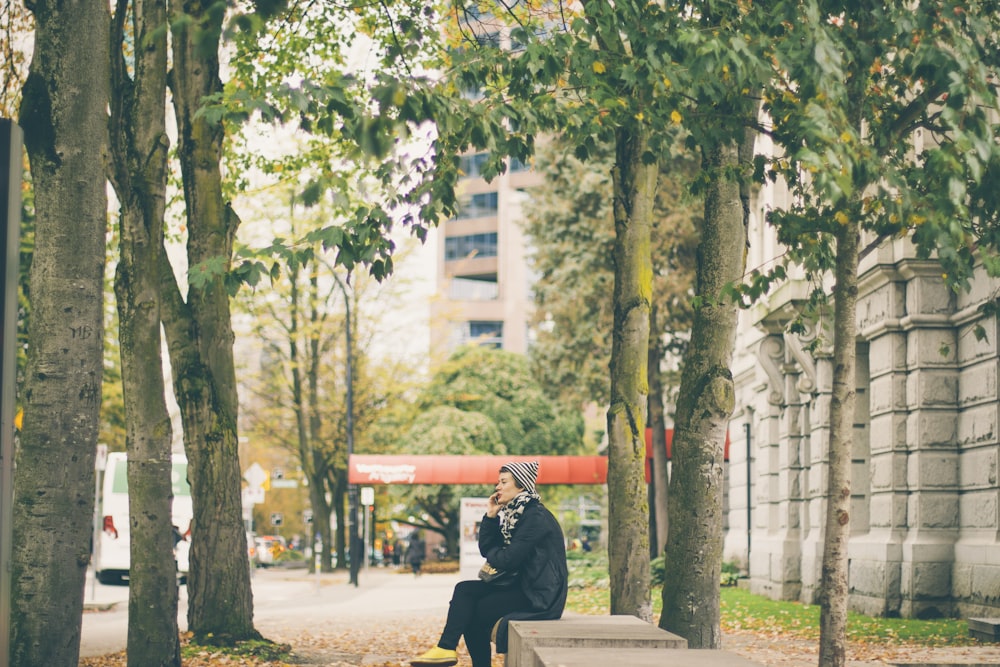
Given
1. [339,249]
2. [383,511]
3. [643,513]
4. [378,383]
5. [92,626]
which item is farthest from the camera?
[383,511]

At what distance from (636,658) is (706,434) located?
18.7 feet

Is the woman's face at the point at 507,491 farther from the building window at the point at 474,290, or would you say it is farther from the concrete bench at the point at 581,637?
the building window at the point at 474,290

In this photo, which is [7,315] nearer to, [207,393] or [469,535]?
[207,393]

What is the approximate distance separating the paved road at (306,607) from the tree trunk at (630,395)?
18.6ft

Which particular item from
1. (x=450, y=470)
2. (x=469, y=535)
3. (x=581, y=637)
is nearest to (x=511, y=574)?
(x=581, y=637)

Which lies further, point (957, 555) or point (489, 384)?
point (489, 384)

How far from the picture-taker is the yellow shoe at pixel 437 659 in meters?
8.88

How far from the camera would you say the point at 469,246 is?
91.2m

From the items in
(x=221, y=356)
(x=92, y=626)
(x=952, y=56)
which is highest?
(x=952, y=56)

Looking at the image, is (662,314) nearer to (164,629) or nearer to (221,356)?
(221,356)

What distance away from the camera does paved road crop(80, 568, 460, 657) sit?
60.5 ft

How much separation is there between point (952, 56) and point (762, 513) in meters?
19.5

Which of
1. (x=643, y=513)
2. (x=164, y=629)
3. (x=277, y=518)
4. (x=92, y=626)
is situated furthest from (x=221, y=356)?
(x=277, y=518)

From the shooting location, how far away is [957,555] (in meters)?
17.4
